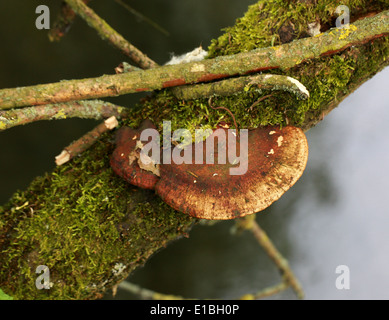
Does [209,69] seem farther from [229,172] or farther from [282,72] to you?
[229,172]

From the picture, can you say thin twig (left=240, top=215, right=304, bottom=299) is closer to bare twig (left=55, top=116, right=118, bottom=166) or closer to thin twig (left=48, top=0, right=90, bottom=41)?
bare twig (left=55, top=116, right=118, bottom=166)

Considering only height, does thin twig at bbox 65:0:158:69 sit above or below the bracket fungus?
above

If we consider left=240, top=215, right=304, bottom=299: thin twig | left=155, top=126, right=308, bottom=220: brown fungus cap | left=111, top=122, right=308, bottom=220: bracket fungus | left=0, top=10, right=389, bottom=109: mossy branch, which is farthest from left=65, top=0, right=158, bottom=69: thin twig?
left=240, top=215, right=304, bottom=299: thin twig

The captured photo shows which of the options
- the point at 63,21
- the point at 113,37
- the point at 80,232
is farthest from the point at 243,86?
the point at 63,21

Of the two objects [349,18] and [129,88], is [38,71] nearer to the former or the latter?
[129,88]

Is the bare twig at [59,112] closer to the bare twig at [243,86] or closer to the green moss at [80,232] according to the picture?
the green moss at [80,232]

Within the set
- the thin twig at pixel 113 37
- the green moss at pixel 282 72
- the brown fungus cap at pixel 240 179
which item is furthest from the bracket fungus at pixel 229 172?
the thin twig at pixel 113 37
